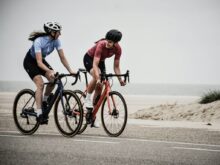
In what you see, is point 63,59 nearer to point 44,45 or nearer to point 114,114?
point 44,45

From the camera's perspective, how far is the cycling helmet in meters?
10.5

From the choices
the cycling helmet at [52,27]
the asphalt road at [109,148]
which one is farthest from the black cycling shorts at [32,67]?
the asphalt road at [109,148]

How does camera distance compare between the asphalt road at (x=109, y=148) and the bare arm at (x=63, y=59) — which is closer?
the asphalt road at (x=109, y=148)

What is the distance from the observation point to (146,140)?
10.2 meters

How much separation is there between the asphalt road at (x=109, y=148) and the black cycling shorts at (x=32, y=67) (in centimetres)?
115

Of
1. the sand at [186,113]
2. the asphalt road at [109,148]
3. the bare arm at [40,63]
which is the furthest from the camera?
the sand at [186,113]

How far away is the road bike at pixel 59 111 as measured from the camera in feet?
34.5

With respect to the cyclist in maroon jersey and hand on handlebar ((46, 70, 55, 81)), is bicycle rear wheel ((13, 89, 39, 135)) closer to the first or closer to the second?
hand on handlebar ((46, 70, 55, 81))

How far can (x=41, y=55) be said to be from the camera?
1056cm

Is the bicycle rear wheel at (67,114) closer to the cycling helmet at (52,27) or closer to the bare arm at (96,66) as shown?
the bare arm at (96,66)

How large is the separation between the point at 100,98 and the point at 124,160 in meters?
3.27

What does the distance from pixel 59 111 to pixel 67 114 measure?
0.51ft

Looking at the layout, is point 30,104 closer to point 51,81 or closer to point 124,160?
point 51,81

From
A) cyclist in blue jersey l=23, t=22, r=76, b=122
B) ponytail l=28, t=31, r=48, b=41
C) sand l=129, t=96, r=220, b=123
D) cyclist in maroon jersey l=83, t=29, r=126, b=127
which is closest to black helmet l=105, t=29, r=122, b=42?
cyclist in maroon jersey l=83, t=29, r=126, b=127
